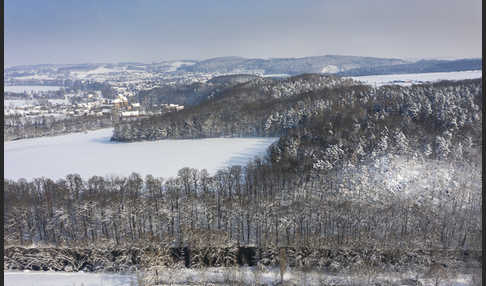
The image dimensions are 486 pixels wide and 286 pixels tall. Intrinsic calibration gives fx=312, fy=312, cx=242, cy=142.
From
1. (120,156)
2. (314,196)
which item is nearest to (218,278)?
(314,196)

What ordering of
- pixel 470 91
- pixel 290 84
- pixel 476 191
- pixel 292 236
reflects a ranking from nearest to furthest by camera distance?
pixel 292 236, pixel 476 191, pixel 470 91, pixel 290 84

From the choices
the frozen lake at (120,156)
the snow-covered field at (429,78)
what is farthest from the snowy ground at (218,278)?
the snow-covered field at (429,78)

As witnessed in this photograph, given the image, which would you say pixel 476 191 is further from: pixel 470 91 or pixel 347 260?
pixel 470 91

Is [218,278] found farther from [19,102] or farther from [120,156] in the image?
[19,102]

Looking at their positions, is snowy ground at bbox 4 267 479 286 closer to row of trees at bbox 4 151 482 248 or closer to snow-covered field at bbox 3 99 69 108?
row of trees at bbox 4 151 482 248

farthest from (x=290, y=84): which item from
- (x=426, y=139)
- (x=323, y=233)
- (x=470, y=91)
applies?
(x=323, y=233)

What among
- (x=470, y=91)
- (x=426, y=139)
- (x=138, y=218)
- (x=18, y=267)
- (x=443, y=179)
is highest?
(x=470, y=91)

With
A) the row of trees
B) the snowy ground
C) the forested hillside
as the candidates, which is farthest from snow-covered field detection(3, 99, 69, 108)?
the snowy ground

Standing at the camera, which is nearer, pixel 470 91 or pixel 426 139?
pixel 426 139

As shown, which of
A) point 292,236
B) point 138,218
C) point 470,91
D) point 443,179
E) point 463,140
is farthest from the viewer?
point 470,91
